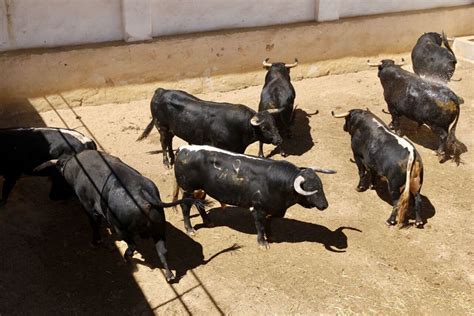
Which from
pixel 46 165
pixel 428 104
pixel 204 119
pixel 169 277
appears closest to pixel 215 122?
pixel 204 119

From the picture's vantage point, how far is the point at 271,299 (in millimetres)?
7180

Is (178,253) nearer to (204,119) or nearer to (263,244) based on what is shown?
(263,244)

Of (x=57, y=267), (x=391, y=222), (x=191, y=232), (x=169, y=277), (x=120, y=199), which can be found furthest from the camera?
(x=391, y=222)

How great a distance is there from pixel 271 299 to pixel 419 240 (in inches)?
Result: 98.9

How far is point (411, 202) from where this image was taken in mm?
9141

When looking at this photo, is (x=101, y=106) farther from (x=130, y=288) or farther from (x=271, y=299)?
(x=271, y=299)

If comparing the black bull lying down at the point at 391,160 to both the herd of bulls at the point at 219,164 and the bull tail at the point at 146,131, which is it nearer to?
the herd of bulls at the point at 219,164

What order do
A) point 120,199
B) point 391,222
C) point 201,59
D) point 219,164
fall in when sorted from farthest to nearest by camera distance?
point 201,59, point 391,222, point 219,164, point 120,199

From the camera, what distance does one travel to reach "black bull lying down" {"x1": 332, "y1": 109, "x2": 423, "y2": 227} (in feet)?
27.6

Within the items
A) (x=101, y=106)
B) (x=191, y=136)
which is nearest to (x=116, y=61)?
(x=101, y=106)

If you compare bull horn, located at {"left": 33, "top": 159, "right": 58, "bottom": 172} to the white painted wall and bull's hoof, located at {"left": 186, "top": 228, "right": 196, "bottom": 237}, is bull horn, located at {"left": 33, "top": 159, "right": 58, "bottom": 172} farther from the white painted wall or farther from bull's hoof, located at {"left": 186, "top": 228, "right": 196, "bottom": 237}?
the white painted wall

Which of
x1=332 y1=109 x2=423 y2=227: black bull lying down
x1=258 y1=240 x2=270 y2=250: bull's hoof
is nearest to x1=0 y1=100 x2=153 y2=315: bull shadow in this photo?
x1=258 y1=240 x2=270 y2=250: bull's hoof

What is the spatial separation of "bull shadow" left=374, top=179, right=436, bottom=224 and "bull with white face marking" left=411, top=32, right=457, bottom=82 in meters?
4.18

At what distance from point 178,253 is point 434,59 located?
26.0 ft
